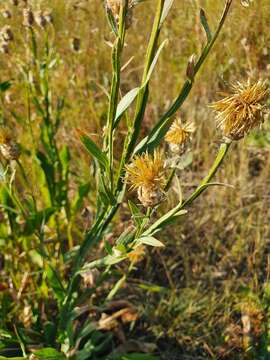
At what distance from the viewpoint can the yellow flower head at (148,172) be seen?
3.12ft

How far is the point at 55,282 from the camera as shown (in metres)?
1.40

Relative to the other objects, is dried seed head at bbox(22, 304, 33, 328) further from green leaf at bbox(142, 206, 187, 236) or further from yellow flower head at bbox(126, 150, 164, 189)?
yellow flower head at bbox(126, 150, 164, 189)

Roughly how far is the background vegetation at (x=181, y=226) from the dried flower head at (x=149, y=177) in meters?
0.28

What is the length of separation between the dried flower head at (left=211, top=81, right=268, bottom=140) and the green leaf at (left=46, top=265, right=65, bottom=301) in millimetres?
712

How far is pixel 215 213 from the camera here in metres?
2.05

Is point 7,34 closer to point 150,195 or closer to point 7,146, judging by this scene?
point 7,146

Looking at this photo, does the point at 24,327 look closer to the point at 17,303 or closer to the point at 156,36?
the point at 17,303

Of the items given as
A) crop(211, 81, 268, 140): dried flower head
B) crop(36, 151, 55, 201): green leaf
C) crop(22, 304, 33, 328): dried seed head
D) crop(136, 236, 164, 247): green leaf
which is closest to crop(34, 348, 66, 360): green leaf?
crop(22, 304, 33, 328): dried seed head

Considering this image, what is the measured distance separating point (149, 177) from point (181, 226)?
42.3 inches

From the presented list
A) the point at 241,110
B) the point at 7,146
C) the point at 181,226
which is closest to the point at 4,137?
→ the point at 7,146

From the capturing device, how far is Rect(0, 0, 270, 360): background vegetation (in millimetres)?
1678

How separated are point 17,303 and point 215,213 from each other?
2.98 ft

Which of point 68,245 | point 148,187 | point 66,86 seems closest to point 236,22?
point 66,86

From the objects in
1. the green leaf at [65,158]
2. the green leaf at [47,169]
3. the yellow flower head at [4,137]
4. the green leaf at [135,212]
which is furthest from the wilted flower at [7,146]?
the green leaf at [65,158]
